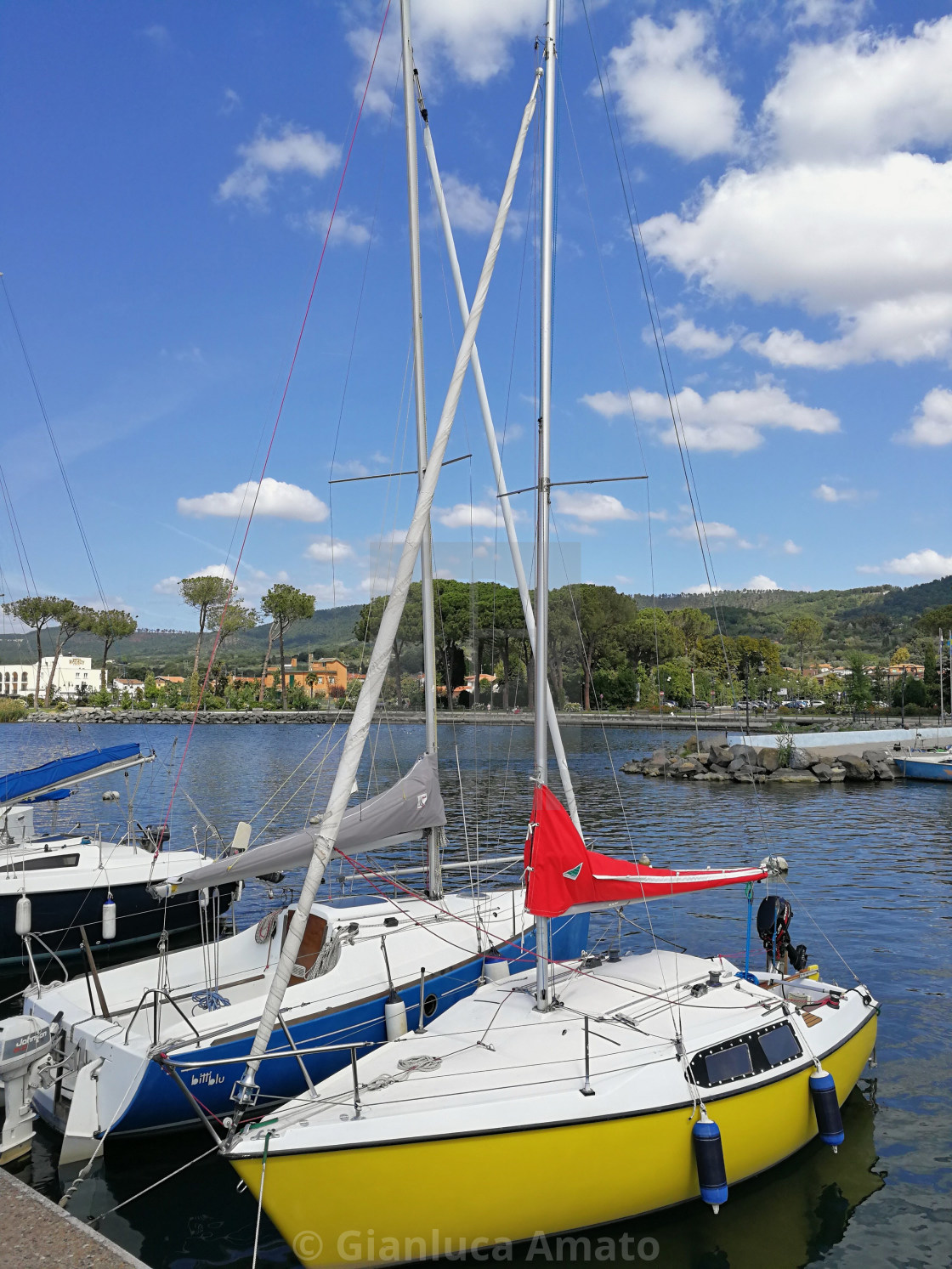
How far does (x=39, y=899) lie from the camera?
1597 centimetres

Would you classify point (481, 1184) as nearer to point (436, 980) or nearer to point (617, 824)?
point (436, 980)

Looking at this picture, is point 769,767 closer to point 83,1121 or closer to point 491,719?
point 83,1121

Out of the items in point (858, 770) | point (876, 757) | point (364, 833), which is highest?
point (364, 833)

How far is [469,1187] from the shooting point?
6.93 meters

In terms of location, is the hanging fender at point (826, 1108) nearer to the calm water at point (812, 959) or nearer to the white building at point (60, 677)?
the calm water at point (812, 959)

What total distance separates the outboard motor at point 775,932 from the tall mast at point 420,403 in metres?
4.86

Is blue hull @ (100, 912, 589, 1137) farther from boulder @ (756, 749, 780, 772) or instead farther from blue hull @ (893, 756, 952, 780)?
blue hull @ (893, 756, 952, 780)

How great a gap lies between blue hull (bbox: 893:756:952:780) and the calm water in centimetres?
180

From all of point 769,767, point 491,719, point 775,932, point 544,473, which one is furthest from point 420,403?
point 491,719

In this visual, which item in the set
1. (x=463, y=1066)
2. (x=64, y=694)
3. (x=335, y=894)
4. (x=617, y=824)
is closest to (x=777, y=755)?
(x=617, y=824)

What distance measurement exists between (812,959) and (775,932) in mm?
5318

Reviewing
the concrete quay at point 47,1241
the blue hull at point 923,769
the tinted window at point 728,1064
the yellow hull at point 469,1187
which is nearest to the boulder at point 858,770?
the blue hull at point 923,769

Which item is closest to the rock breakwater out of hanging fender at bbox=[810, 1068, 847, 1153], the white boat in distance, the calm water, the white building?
the calm water

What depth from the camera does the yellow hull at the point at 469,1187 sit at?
6.72 meters
